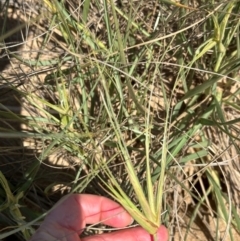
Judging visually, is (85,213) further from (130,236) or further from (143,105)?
(143,105)

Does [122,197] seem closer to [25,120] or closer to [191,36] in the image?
[25,120]

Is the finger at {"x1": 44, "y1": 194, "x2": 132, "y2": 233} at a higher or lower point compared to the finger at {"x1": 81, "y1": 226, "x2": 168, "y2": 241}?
higher

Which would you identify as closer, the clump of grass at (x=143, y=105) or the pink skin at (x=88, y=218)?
the pink skin at (x=88, y=218)

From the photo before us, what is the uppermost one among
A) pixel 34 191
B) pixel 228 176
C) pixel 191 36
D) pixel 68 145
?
pixel 191 36

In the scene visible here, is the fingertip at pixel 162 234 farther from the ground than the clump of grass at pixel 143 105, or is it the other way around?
the clump of grass at pixel 143 105

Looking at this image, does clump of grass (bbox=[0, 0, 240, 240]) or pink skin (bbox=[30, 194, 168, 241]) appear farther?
clump of grass (bbox=[0, 0, 240, 240])

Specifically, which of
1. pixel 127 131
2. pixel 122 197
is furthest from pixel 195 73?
pixel 122 197

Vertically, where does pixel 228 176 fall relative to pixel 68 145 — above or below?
below
